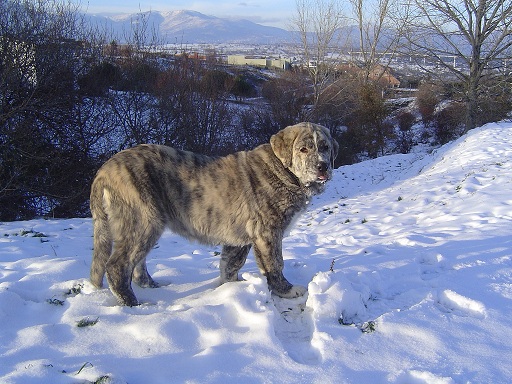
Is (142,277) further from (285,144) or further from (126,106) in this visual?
(126,106)

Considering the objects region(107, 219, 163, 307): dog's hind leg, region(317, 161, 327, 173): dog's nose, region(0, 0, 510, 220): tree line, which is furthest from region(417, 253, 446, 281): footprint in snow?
region(0, 0, 510, 220): tree line

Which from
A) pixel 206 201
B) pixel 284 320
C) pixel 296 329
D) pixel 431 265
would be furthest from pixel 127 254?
pixel 431 265

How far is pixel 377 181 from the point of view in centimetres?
1809

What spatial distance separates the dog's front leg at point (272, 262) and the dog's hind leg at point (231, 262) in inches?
14.8

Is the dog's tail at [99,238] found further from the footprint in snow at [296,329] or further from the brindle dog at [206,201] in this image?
the footprint in snow at [296,329]

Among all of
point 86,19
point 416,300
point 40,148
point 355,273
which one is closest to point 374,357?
point 416,300

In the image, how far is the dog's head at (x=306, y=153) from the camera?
4.61 meters

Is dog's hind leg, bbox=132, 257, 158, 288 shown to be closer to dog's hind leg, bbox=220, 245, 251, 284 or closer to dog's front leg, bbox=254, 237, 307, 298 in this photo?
dog's hind leg, bbox=220, 245, 251, 284

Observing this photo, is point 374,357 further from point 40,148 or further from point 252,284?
point 40,148

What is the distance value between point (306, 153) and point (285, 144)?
0.27m

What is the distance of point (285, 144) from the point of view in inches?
187

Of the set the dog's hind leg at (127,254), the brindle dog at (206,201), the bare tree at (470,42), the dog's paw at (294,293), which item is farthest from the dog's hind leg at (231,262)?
the bare tree at (470,42)

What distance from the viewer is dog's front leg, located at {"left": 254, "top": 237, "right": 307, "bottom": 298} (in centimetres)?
449

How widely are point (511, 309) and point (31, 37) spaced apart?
1687 cm
